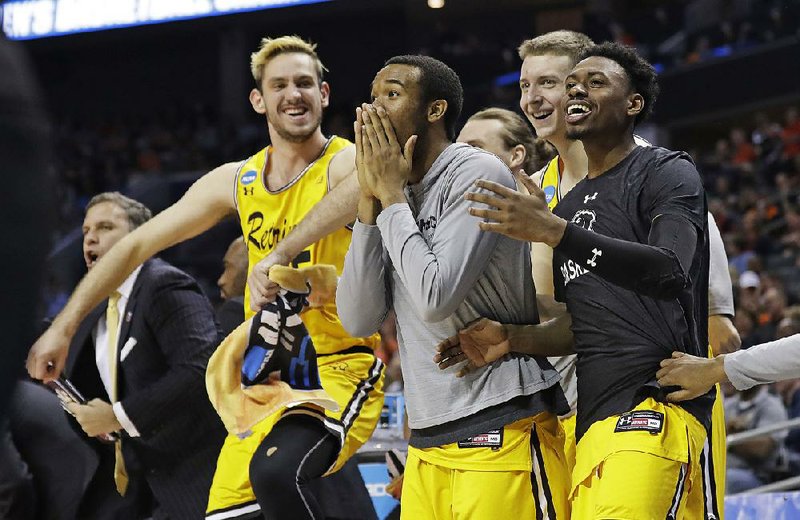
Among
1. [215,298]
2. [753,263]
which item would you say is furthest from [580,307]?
[215,298]

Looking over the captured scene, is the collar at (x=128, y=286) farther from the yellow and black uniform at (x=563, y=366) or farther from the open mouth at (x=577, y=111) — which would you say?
the open mouth at (x=577, y=111)

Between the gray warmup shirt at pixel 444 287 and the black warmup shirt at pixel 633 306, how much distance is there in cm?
18

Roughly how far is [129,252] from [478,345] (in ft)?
6.42

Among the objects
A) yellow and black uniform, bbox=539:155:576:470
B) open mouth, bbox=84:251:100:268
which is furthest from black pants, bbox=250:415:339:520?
open mouth, bbox=84:251:100:268

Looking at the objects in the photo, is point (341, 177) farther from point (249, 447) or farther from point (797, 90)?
point (797, 90)

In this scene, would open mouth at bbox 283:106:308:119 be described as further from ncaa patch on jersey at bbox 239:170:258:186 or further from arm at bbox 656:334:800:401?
arm at bbox 656:334:800:401

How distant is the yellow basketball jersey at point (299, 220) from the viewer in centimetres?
450

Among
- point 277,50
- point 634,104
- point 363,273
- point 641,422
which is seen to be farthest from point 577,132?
point 277,50

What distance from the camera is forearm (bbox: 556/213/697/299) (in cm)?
291

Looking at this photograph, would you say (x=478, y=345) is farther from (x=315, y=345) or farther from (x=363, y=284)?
(x=315, y=345)

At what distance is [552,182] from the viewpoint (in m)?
4.34

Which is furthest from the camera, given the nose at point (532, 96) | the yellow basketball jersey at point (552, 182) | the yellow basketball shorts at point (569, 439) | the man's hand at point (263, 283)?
the nose at point (532, 96)

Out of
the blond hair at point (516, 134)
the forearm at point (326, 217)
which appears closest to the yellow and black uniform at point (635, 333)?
the forearm at point (326, 217)

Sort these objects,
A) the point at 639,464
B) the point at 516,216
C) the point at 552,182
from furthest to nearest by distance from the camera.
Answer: the point at 552,182 < the point at 639,464 < the point at 516,216
